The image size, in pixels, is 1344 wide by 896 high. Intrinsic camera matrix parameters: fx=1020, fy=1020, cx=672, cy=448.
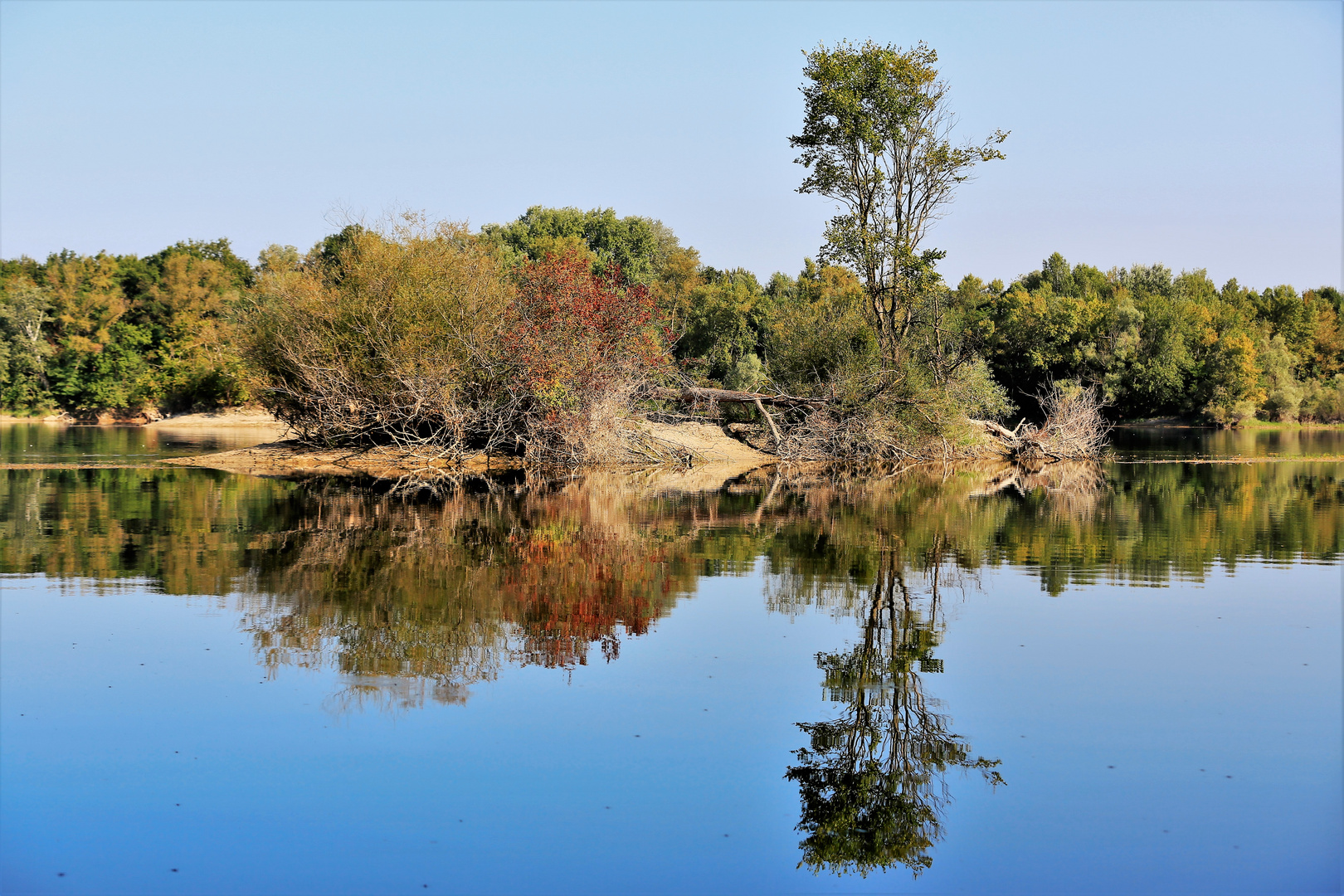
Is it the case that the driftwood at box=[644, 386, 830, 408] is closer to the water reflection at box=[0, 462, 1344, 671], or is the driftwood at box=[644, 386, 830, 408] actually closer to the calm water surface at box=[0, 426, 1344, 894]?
the water reflection at box=[0, 462, 1344, 671]

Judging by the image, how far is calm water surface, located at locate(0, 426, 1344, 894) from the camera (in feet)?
17.6

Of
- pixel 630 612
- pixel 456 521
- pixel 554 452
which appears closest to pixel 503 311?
pixel 554 452

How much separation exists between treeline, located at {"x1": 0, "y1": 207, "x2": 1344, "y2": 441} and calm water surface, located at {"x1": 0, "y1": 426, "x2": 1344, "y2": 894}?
15.1 metres

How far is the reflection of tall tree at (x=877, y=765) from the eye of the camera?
220 inches

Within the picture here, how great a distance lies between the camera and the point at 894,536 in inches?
637

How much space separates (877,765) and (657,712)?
1.65m

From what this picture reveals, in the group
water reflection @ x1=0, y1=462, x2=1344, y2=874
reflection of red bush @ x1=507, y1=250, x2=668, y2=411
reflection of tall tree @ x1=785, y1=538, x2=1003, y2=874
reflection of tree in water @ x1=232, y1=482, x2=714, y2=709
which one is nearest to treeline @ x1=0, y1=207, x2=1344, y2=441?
reflection of red bush @ x1=507, y1=250, x2=668, y2=411

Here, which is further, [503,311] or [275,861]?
[503,311]

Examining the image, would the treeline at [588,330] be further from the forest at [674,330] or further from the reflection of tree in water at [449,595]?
the reflection of tree in water at [449,595]

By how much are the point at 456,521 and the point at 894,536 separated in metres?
7.49

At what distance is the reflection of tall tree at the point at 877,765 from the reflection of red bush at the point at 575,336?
20.8 meters

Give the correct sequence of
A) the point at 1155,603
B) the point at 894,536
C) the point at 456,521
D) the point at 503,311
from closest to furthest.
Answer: the point at 1155,603 → the point at 894,536 → the point at 456,521 → the point at 503,311

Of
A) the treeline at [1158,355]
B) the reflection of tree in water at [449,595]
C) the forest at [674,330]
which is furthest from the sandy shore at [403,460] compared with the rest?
the treeline at [1158,355]

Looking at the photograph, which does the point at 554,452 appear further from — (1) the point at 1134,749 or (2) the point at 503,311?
(1) the point at 1134,749
